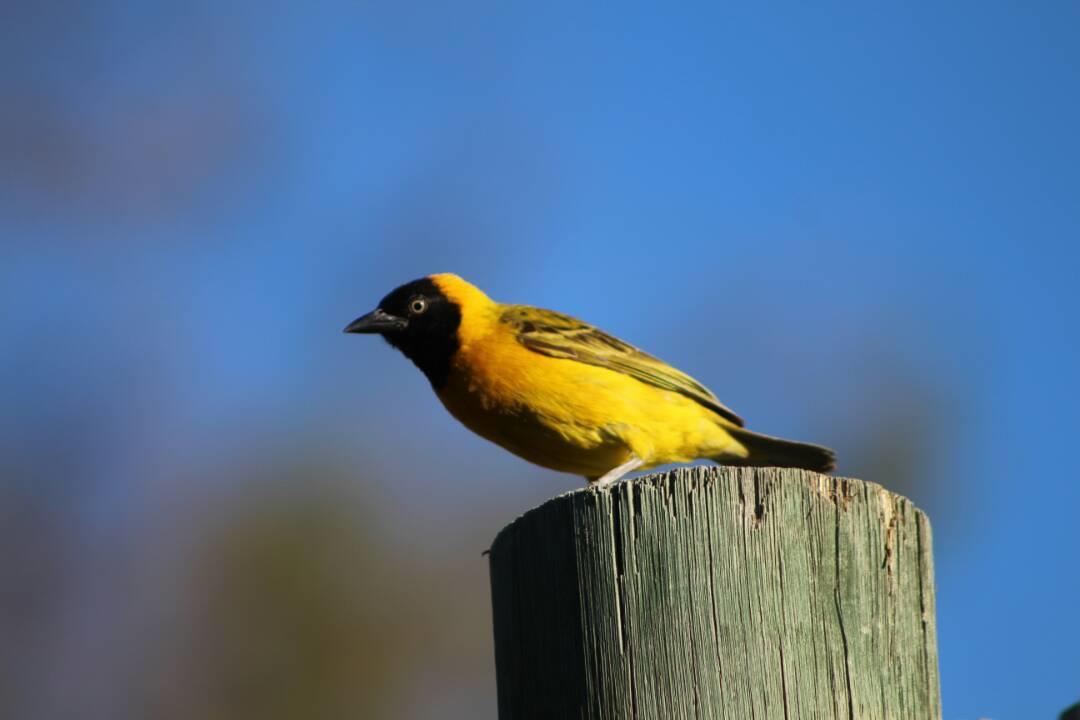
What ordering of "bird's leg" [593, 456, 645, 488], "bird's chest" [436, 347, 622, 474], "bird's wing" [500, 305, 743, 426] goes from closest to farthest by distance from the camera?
"bird's chest" [436, 347, 622, 474] < "bird's leg" [593, 456, 645, 488] < "bird's wing" [500, 305, 743, 426]

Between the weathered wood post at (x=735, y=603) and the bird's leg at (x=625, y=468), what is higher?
the bird's leg at (x=625, y=468)

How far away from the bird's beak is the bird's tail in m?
1.81

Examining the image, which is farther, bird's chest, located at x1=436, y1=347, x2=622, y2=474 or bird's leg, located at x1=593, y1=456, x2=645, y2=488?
bird's leg, located at x1=593, y1=456, x2=645, y2=488

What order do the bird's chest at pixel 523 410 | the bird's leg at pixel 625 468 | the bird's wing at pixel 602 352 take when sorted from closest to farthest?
the bird's chest at pixel 523 410 → the bird's leg at pixel 625 468 → the bird's wing at pixel 602 352

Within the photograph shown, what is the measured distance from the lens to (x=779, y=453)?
6324 millimetres

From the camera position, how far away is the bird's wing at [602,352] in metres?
6.09

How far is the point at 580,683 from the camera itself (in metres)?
2.82

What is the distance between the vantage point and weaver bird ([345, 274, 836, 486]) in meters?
5.76

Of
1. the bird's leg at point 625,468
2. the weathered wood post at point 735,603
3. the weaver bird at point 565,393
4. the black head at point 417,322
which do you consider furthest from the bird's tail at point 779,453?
the weathered wood post at point 735,603

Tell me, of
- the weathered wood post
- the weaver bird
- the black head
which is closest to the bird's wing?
the weaver bird

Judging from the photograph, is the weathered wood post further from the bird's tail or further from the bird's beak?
the bird's beak

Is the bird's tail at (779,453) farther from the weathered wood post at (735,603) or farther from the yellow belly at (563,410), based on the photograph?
the weathered wood post at (735,603)

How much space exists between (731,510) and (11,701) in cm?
848

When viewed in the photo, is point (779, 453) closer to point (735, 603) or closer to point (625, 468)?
point (625, 468)
